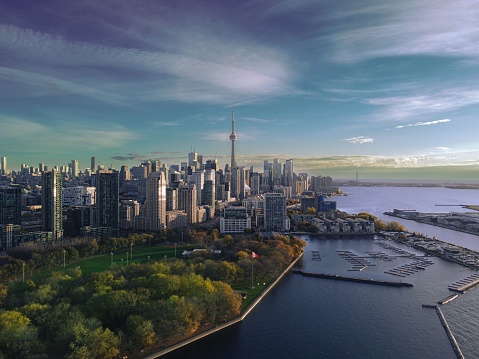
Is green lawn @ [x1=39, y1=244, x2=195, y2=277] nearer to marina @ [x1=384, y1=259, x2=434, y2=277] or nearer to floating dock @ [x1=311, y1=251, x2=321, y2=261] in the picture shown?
floating dock @ [x1=311, y1=251, x2=321, y2=261]

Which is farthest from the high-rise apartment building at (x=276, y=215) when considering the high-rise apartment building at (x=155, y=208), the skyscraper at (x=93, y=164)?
the skyscraper at (x=93, y=164)

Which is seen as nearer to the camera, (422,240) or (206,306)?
(206,306)

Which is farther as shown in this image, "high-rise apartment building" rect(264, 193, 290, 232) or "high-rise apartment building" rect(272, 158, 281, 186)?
"high-rise apartment building" rect(272, 158, 281, 186)

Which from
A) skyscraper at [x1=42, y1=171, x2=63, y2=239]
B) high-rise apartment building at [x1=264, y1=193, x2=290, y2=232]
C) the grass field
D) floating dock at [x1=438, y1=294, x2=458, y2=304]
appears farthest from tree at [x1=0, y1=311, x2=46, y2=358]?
high-rise apartment building at [x1=264, y1=193, x2=290, y2=232]

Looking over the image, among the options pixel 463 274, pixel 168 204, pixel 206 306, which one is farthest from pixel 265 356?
pixel 168 204

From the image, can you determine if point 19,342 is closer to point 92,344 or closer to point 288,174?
point 92,344

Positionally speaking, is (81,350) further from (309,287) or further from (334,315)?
(309,287)
